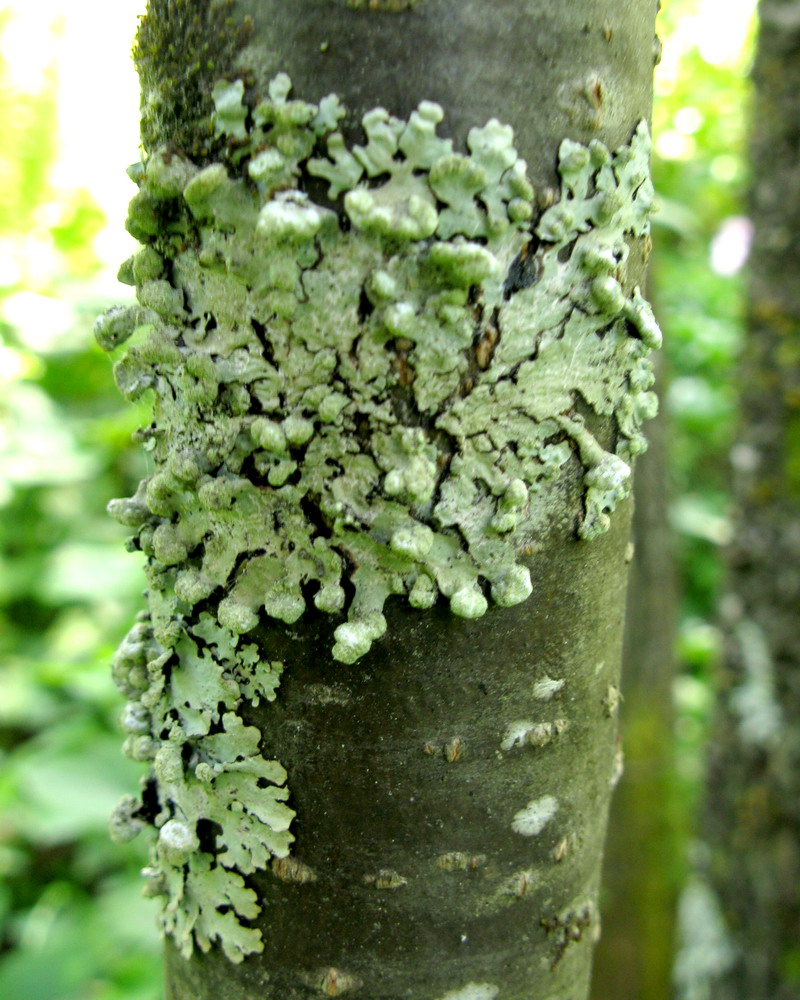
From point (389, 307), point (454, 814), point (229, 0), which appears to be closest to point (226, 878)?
point (454, 814)

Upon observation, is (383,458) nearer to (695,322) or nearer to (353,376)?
(353,376)

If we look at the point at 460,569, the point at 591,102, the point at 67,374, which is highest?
the point at 67,374

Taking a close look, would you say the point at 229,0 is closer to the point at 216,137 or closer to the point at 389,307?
the point at 216,137

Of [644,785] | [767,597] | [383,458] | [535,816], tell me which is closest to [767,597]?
[767,597]

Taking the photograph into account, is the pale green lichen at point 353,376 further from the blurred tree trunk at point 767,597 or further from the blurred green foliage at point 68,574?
the blurred tree trunk at point 767,597

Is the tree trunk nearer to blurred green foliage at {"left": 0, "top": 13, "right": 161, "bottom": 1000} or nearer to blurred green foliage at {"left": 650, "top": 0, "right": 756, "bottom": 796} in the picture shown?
blurred green foliage at {"left": 0, "top": 13, "right": 161, "bottom": 1000}

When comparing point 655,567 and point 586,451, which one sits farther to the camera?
point 655,567
